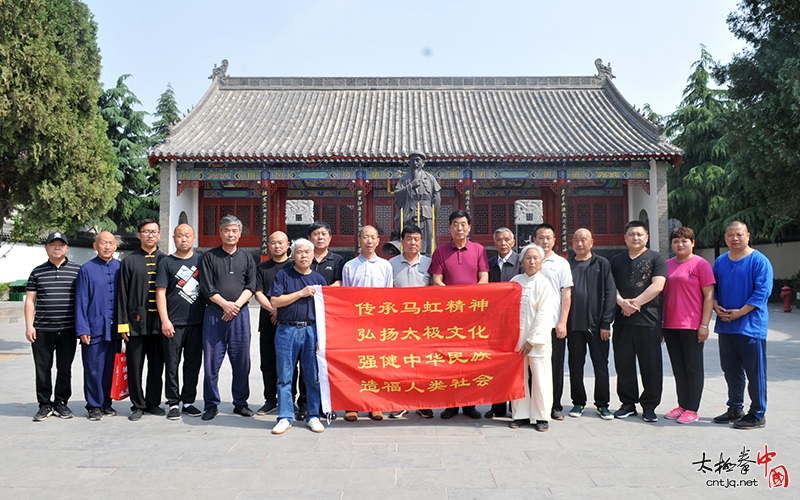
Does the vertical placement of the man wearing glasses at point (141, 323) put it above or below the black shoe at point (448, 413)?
above

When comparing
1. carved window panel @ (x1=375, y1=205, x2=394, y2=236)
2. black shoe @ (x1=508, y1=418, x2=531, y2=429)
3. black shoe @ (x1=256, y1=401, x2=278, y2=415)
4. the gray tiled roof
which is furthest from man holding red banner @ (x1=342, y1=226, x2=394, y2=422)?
carved window panel @ (x1=375, y1=205, x2=394, y2=236)

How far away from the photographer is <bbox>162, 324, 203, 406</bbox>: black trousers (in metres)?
4.59

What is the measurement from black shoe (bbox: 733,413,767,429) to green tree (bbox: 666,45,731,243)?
1516 centimetres

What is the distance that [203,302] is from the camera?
15.3 feet

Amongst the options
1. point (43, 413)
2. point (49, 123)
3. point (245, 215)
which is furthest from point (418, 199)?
point (245, 215)

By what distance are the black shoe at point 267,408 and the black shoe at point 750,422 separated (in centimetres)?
383

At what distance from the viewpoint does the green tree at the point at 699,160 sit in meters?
17.9

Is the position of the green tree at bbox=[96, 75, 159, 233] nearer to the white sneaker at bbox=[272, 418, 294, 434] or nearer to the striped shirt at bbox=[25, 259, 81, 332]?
the striped shirt at bbox=[25, 259, 81, 332]

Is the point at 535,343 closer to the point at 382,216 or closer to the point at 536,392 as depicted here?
the point at 536,392

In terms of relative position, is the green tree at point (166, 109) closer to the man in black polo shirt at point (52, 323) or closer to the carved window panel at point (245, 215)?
the carved window panel at point (245, 215)

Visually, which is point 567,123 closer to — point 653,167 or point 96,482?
point 653,167

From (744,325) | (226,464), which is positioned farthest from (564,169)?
(226,464)

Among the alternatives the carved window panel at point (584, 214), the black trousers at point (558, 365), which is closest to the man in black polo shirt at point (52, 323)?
the black trousers at point (558, 365)

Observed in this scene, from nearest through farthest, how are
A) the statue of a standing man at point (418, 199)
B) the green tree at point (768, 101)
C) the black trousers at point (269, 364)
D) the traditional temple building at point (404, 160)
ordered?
the black trousers at point (269, 364), the green tree at point (768, 101), the statue of a standing man at point (418, 199), the traditional temple building at point (404, 160)
